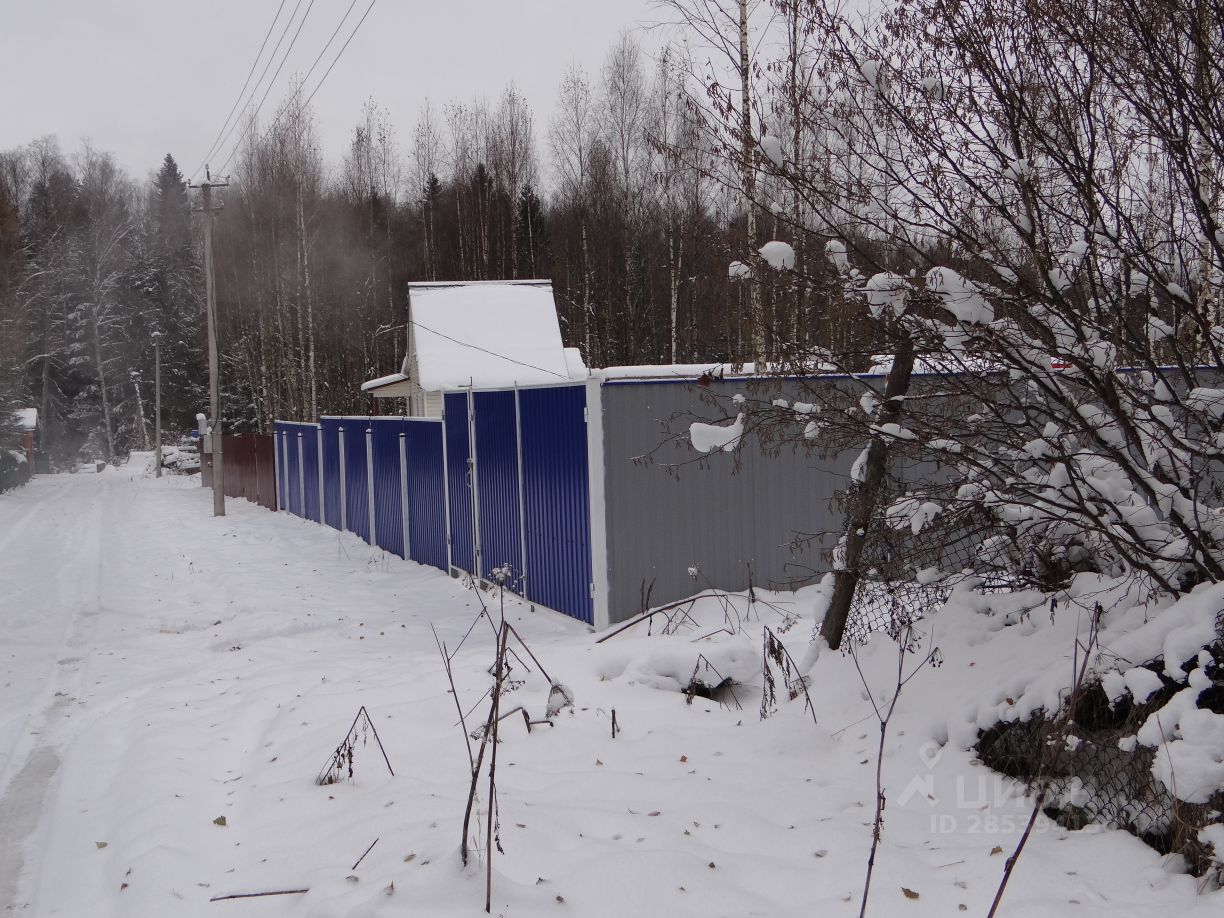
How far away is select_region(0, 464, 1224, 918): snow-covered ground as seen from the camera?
124 inches

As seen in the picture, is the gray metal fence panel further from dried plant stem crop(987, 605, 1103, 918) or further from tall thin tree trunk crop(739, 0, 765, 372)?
dried plant stem crop(987, 605, 1103, 918)

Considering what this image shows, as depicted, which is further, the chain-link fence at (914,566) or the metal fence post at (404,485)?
the metal fence post at (404,485)

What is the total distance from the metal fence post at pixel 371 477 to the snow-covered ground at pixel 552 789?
592 cm

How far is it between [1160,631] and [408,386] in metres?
18.0

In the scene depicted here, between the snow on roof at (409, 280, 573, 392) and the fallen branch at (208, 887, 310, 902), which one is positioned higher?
the snow on roof at (409, 280, 573, 392)

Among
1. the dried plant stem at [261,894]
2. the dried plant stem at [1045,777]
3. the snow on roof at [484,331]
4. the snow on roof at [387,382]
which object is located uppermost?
the snow on roof at [484,331]

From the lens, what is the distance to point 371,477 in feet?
44.1

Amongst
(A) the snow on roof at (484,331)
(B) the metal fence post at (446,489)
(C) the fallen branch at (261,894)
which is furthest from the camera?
(A) the snow on roof at (484,331)

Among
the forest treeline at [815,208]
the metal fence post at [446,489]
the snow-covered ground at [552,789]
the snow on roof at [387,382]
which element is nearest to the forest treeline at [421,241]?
the forest treeline at [815,208]

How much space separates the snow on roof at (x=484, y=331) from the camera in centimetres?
1703

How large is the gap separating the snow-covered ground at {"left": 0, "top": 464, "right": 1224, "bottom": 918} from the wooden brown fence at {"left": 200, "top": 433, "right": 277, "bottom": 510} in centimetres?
1370

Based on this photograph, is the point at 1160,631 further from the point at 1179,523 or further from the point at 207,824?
the point at 207,824

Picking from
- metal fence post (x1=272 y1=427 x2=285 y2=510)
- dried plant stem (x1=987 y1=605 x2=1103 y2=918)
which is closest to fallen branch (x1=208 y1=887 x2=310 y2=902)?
dried plant stem (x1=987 y1=605 x2=1103 y2=918)

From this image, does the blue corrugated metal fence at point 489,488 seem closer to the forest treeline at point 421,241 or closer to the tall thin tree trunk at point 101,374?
the forest treeline at point 421,241
